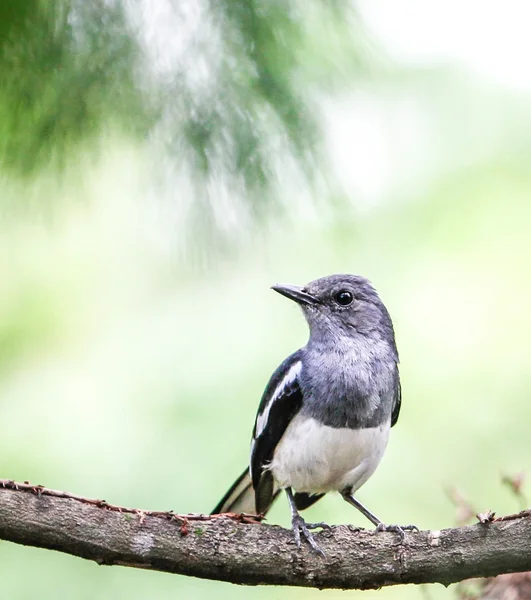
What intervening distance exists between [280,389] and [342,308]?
47 centimetres

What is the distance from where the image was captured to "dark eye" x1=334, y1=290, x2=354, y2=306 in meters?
3.98

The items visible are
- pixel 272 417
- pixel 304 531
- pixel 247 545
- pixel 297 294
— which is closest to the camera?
pixel 247 545

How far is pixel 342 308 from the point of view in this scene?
3.96 metres

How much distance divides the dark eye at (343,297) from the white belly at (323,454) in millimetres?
566

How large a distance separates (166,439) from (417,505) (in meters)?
1.37

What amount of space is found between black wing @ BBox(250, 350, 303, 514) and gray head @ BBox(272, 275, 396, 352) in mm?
184

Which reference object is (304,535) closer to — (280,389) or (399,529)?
(399,529)

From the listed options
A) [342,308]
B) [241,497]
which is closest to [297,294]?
[342,308]

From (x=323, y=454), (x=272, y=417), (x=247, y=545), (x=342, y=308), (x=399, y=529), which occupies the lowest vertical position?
(x=247, y=545)

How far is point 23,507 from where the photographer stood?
2.65 metres

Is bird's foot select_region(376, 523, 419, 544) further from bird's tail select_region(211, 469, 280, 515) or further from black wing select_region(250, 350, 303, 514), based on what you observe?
bird's tail select_region(211, 469, 280, 515)

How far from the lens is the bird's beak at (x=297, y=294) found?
3.88 meters

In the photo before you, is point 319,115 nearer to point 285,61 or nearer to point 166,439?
point 285,61

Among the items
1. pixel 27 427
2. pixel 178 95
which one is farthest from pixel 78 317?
pixel 178 95
